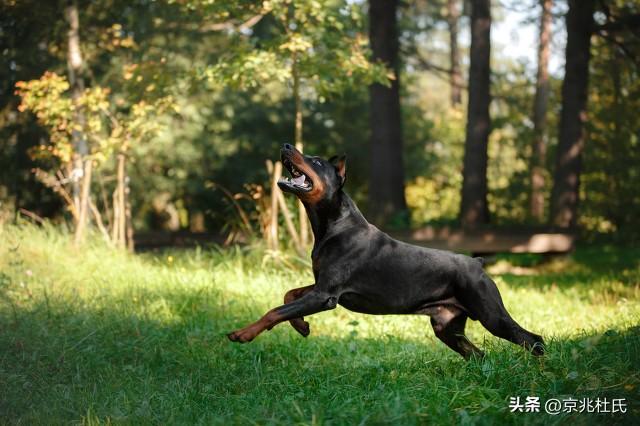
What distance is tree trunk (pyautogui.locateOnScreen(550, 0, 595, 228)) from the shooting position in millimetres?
14523

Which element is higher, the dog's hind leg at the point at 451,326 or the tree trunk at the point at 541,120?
the tree trunk at the point at 541,120

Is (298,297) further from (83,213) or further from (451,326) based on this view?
(83,213)

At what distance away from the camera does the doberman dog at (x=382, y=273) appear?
17.3 ft

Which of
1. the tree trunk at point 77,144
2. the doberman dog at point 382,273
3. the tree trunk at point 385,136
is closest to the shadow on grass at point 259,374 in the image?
the doberman dog at point 382,273

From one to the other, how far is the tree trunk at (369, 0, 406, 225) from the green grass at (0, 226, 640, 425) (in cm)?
567

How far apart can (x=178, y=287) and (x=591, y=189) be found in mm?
13009

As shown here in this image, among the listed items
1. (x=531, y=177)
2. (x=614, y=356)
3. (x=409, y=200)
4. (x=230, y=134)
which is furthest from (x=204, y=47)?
(x=614, y=356)

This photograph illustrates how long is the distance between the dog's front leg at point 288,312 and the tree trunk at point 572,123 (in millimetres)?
10670

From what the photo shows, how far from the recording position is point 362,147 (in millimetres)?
20859

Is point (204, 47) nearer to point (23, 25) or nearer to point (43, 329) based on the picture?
point (23, 25)

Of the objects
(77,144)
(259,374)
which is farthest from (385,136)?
(259,374)

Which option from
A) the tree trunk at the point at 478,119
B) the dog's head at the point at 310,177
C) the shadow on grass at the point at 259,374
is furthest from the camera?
the tree trunk at the point at 478,119

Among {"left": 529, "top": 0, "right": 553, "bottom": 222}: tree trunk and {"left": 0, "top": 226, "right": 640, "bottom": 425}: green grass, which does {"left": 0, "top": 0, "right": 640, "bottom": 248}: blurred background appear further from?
{"left": 0, "top": 226, "right": 640, "bottom": 425}: green grass

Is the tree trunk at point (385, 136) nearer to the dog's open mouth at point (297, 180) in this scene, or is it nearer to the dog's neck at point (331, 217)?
the dog's neck at point (331, 217)
